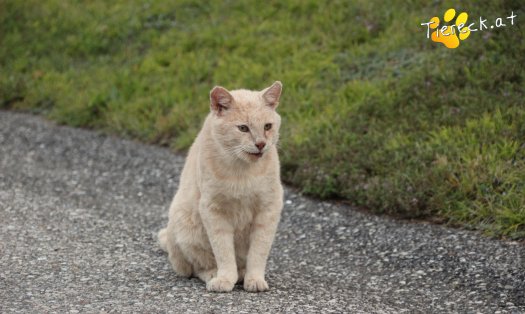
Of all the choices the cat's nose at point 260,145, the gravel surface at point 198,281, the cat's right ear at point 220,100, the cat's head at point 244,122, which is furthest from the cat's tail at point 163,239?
the cat's nose at point 260,145

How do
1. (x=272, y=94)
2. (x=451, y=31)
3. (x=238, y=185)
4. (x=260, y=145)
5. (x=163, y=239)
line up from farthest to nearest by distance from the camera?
(x=451, y=31) < (x=163, y=239) < (x=272, y=94) < (x=238, y=185) < (x=260, y=145)

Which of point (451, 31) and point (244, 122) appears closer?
point (244, 122)

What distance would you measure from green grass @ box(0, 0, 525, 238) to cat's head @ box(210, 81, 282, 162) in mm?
2710

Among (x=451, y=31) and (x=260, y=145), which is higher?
(x=451, y=31)

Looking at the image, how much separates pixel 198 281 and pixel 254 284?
0.65m

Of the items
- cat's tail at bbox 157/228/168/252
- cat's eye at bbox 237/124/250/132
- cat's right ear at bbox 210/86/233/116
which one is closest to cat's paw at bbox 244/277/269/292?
cat's eye at bbox 237/124/250/132

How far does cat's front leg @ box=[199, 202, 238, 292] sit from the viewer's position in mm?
5918

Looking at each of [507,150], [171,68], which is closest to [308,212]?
[507,150]

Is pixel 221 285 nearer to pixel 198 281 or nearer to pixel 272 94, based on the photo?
pixel 198 281

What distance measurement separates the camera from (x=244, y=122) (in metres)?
5.82

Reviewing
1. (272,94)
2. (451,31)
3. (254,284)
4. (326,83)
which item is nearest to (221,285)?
(254,284)

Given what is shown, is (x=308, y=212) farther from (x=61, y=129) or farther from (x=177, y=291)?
(x=61, y=129)

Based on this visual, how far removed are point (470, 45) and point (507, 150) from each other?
2555 mm

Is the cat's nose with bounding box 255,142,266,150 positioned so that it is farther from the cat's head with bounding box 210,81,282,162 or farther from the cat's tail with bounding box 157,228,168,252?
the cat's tail with bounding box 157,228,168,252
